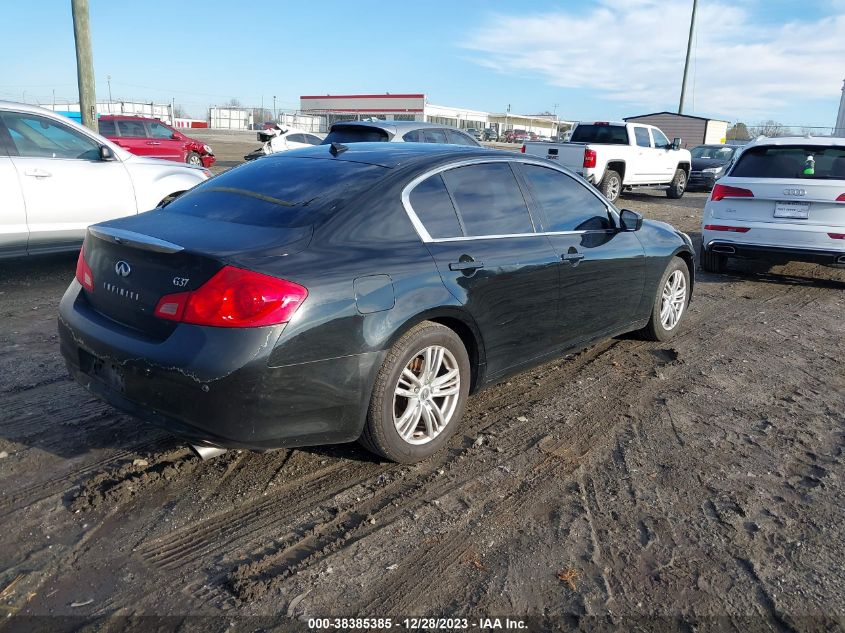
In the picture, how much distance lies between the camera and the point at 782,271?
9133mm

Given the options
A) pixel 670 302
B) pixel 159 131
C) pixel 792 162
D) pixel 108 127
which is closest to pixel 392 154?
pixel 670 302

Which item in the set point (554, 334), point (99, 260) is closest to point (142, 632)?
point (99, 260)

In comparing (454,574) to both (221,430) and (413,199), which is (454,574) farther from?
(413,199)

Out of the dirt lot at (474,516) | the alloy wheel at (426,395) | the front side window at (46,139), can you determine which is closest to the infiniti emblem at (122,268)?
the dirt lot at (474,516)

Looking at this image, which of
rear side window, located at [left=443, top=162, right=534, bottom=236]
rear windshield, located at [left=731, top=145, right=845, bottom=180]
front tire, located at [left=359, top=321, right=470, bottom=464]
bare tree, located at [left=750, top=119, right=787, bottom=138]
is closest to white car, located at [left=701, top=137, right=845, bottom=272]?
rear windshield, located at [left=731, top=145, right=845, bottom=180]

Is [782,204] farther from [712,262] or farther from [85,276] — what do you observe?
[85,276]

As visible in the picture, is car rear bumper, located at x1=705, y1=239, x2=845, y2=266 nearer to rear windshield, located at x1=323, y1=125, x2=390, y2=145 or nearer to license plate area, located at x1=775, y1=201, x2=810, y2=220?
license plate area, located at x1=775, y1=201, x2=810, y2=220

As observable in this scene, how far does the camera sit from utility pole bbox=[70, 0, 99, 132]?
10.5 meters

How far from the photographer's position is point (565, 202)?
15.1ft

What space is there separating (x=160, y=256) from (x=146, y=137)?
19038mm

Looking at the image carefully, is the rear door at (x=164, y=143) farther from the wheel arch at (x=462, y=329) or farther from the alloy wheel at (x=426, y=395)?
the alloy wheel at (x=426, y=395)

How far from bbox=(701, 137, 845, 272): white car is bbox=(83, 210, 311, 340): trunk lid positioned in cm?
644

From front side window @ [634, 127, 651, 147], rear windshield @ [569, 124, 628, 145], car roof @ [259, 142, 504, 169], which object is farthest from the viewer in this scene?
front side window @ [634, 127, 651, 147]

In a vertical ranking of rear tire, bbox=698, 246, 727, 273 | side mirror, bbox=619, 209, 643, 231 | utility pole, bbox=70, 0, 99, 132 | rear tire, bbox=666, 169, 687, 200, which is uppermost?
utility pole, bbox=70, 0, 99, 132
